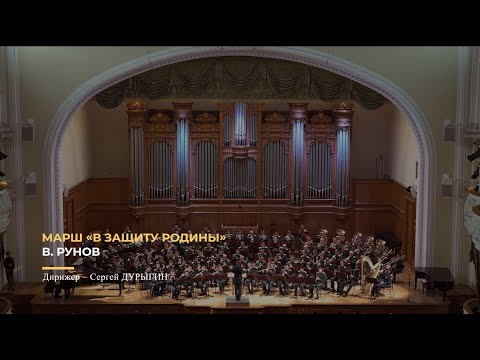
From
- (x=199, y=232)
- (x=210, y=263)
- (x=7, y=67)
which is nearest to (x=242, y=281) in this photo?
(x=210, y=263)

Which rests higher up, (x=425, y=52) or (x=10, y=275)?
(x=425, y=52)

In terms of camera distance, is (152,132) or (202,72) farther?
(152,132)

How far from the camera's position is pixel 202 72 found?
14.1 metres

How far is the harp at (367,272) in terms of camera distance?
12914mm

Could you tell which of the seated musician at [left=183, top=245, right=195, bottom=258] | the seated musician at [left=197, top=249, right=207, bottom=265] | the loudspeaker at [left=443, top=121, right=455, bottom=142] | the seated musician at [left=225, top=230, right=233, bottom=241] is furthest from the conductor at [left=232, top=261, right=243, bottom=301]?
the loudspeaker at [left=443, top=121, right=455, bottom=142]

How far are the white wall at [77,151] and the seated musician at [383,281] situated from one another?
631 cm

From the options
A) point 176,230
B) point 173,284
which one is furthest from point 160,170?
point 173,284

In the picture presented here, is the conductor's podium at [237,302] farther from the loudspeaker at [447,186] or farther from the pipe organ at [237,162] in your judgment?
the loudspeaker at [447,186]

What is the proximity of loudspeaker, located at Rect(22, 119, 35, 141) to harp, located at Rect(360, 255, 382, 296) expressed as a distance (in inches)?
248

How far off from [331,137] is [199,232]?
3.58 meters

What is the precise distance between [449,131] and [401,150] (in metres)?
2.97

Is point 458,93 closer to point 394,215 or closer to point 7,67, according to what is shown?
point 394,215

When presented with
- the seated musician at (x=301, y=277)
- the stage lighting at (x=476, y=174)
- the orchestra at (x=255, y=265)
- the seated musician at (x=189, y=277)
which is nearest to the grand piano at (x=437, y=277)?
the orchestra at (x=255, y=265)

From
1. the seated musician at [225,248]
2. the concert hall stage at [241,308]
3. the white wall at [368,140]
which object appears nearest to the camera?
the concert hall stage at [241,308]
